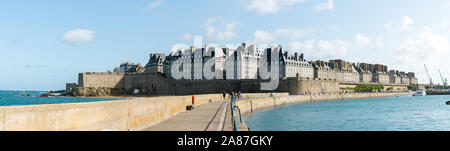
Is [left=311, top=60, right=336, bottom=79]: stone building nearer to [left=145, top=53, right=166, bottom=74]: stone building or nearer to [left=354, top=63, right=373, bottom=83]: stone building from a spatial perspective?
[left=354, top=63, right=373, bottom=83]: stone building

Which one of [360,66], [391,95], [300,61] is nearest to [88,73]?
[300,61]

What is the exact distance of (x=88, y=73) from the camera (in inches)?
3755

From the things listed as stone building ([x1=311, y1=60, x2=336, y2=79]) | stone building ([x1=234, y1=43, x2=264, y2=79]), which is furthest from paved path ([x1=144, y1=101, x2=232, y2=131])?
stone building ([x1=311, y1=60, x2=336, y2=79])

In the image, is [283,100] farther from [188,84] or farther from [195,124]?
[195,124]

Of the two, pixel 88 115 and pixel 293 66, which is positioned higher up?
pixel 293 66

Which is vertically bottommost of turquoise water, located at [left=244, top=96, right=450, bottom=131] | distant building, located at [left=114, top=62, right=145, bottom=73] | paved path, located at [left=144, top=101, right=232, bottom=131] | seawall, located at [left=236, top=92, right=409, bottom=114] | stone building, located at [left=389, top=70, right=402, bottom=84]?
turquoise water, located at [left=244, top=96, right=450, bottom=131]

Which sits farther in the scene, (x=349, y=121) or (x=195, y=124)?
(x=349, y=121)

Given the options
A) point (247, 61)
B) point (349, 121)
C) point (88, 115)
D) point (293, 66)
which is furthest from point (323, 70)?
point (88, 115)

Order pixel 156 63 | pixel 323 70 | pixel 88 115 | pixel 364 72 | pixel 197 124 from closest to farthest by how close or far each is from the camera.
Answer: pixel 88 115, pixel 197 124, pixel 323 70, pixel 156 63, pixel 364 72

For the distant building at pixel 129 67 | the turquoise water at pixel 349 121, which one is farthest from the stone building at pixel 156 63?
the turquoise water at pixel 349 121
